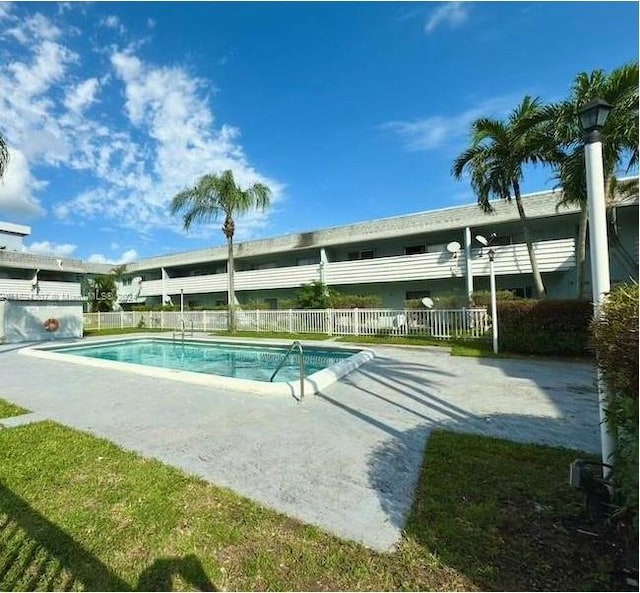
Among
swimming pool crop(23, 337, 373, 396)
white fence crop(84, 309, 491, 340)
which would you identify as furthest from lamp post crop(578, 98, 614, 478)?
white fence crop(84, 309, 491, 340)

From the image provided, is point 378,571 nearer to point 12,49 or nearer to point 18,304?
point 12,49

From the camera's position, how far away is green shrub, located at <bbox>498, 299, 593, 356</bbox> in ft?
33.9

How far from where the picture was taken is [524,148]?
1287 centimetres

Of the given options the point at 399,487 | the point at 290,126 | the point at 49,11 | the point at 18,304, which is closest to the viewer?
the point at 399,487

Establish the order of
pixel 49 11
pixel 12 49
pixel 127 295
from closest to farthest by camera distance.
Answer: pixel 49 11 < pixel 12 49 < pixel 127 295

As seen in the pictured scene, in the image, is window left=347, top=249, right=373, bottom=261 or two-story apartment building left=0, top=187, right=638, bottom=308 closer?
two-story apartment building left=0, top=187, right=638, bottom=308

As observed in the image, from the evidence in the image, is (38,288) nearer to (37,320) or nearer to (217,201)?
(37,320)

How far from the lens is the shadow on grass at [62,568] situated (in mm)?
2139

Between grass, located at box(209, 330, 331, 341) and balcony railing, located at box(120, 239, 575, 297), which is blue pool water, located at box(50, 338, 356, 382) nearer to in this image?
grass, located at box(209, 330, 331, 341)

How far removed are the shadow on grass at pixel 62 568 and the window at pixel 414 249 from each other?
2175 centimetres

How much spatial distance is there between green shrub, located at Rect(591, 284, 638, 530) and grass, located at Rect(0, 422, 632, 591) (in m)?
0.57

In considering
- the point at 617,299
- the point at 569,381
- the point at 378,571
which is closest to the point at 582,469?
the point at 617,299

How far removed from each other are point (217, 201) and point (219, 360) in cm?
977

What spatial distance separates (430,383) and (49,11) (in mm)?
10530
